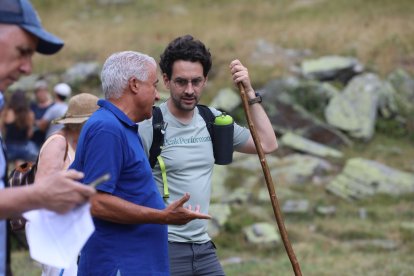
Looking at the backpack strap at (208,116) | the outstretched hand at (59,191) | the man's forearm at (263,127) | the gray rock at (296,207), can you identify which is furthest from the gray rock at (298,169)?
the outstretched hand at (59,191)

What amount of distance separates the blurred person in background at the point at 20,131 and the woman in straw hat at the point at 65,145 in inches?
299

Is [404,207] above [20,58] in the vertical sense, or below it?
below

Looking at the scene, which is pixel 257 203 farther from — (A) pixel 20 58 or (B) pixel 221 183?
(A) pixel 20 58

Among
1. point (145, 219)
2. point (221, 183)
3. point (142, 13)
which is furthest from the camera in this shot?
point (142, 13)

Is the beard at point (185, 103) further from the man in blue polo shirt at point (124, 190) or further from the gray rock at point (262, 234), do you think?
the gray rock at point (262, 234)

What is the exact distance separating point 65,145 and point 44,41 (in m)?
2.34

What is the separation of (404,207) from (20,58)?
1108cm

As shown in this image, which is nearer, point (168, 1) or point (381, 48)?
point (381, 48)

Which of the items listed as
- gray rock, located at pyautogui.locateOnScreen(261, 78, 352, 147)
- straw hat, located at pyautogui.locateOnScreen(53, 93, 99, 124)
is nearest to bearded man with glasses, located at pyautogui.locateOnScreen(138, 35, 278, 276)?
straw hat, located at pyautogui.locateOnScreen(53, 93, 99, 124)

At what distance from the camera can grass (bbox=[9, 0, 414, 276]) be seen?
11070 mm

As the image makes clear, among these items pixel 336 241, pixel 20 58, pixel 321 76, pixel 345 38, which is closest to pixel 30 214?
pixel 20 58

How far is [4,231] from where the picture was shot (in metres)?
3.49

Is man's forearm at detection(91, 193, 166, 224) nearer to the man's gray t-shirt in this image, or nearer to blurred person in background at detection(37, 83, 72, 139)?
the man's gray t-shirt

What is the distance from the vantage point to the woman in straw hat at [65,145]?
17.9 ft
